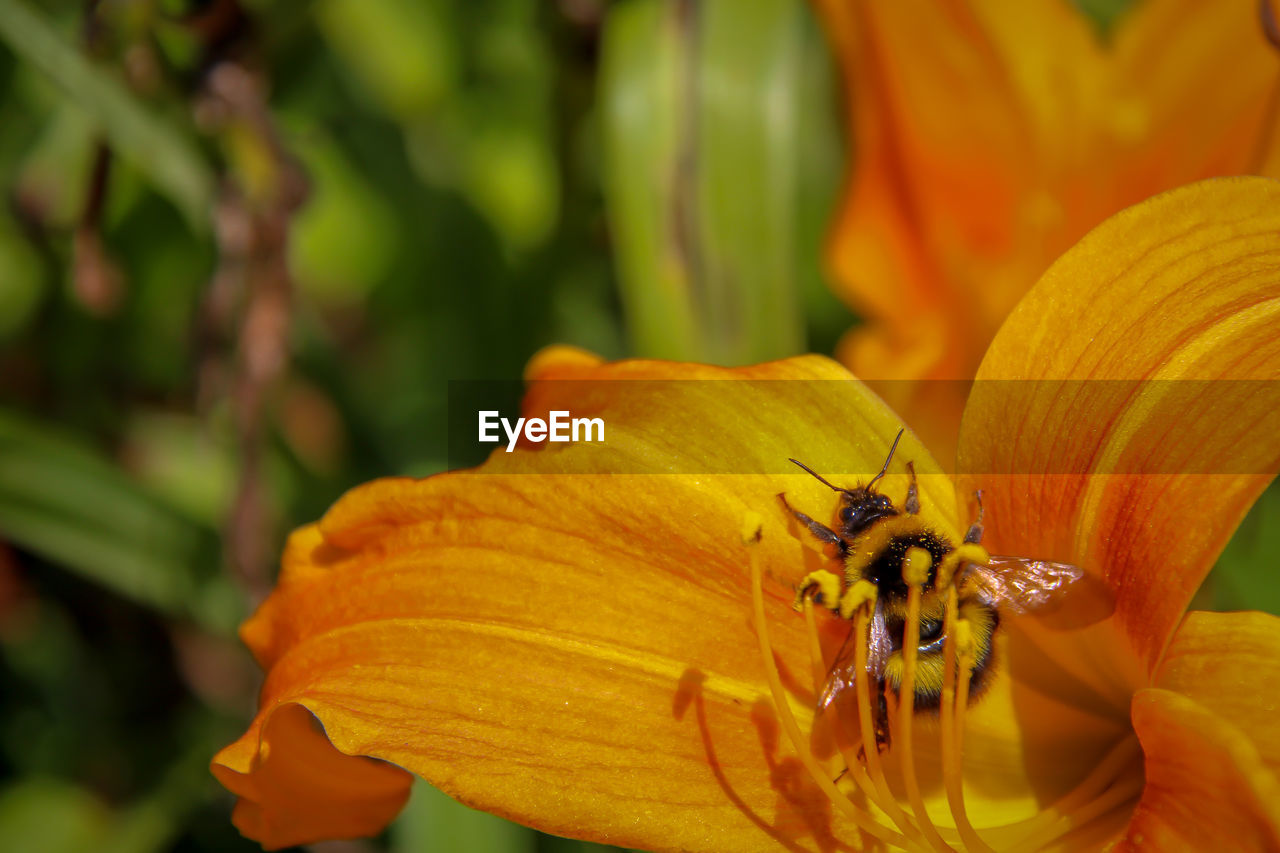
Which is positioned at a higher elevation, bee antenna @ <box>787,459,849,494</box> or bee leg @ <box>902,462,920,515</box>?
bee antenna @ <box>787,459,849,494</box>

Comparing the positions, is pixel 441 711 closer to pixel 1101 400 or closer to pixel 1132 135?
pixel 1101 400

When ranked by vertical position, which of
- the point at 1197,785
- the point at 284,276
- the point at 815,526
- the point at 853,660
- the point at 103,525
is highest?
the point at 284,276

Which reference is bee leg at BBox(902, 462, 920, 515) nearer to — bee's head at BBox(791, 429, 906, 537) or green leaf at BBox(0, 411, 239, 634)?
bee's head at BBox(791, 429, 906, 537)

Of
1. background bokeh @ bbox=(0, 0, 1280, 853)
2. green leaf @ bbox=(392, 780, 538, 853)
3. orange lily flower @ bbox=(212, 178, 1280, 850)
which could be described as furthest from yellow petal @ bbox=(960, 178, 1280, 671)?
green leaf @ bbox=(392, 780, 538, 853)

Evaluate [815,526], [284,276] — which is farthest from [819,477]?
[284,276]

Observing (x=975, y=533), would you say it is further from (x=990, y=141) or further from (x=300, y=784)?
(x=990, y=141)

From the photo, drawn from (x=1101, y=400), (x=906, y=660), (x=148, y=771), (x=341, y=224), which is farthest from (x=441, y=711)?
(x=341, y=224)
